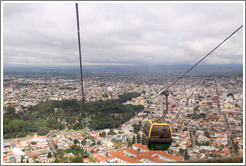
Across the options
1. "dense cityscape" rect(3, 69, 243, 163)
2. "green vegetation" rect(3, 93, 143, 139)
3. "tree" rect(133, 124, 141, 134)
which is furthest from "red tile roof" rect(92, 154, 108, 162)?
"green vegetation" rect(3, 93, 143, 139)

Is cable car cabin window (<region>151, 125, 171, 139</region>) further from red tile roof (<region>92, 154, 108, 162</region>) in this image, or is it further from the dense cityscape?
red tile roof (<region>92, 154, 108, 162</region>)

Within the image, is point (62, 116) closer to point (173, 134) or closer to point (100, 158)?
point (100, 158)

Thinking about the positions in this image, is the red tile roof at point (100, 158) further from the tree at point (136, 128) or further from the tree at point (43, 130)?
the tree at point (43, 130)

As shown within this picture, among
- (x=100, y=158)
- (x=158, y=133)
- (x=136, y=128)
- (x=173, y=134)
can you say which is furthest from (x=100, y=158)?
(x=158, y=133)

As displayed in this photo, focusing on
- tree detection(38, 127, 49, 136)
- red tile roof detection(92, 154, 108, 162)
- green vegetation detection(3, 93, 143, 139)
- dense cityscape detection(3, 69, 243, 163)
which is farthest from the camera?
green vegetation detection(3, 93, 143, 139)

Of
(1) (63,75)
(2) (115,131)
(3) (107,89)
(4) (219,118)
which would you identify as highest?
(1) (63,75)

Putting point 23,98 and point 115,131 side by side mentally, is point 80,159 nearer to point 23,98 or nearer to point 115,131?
point 115,131

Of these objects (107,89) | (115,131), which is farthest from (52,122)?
(107,89)
